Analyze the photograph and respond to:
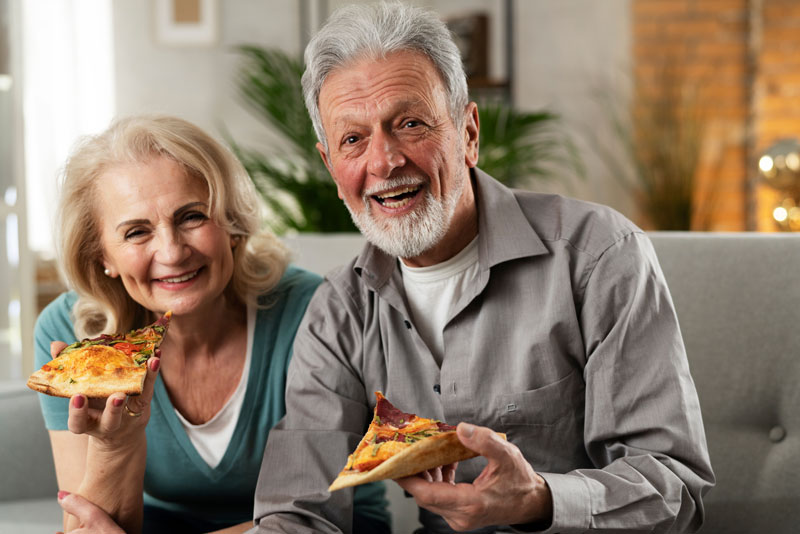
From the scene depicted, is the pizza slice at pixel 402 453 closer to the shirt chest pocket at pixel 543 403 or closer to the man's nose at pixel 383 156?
the shirt chest pocket at pixel 543 403

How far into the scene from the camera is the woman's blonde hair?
5.61 feet

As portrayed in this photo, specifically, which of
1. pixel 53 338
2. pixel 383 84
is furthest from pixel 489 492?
pixel 53 338

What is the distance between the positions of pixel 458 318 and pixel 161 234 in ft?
1.93

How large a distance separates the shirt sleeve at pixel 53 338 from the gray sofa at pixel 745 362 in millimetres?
285

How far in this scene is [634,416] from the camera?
1415mm

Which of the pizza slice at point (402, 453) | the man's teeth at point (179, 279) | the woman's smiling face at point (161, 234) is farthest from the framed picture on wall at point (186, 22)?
the pizza slice at point (402, 453)

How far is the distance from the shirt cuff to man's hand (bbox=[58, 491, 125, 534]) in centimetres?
80

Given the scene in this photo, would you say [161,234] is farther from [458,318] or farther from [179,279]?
[458,318]

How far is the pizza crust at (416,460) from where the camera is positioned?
1.17 meters

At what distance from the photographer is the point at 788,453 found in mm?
1750

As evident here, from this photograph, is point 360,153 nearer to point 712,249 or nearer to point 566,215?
point 566,215

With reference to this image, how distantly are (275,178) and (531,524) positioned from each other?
2.59m

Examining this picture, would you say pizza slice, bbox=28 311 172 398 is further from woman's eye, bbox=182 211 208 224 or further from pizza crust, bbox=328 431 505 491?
pizza crust, bbox=328 431 505 491

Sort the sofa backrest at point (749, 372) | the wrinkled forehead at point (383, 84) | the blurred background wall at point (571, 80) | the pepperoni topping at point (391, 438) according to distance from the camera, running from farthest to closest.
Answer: the blurred background wall at point (571, 80) → the sofa backrest at point (749, 372) → the wrinkled forehead at point (383, 84) → the pepperoni topping at point (391, 438)
